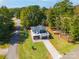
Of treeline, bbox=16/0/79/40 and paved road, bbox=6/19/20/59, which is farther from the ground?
treeline, bbox=16/0/79/40

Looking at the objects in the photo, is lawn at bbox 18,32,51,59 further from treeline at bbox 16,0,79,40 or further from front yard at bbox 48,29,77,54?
treeline at bbox 16,0,79,40

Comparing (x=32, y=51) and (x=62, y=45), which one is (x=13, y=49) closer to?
(x=32, y=51)

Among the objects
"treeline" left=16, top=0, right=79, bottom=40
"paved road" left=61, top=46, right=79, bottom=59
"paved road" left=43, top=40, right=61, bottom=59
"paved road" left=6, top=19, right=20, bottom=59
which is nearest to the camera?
"paved road" left=61, top=46, right=79, bottom=59

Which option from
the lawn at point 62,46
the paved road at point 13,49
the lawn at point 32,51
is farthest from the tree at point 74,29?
the paved road at point 13,49

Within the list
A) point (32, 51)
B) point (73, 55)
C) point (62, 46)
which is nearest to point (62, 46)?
point (62, 46)

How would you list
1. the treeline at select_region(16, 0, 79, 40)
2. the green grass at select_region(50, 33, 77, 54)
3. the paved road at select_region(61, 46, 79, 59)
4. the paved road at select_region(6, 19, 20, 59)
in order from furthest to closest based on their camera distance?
1. the treeline at select_region(16, 0, 79, 40)
2. the green grass at select_region(50, 33, 77, 54)
3. the paved road at select_region(6, 19, 20, 59)
4. the paved road at select_region(61, 46, 79, 59)

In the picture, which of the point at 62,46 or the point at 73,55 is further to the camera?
the point at 62,46

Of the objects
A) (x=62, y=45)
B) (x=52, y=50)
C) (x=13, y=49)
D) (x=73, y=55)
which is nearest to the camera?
(x=73, y=55)

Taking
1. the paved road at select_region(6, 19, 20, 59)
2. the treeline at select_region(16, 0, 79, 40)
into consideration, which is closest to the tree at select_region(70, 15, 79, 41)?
the treeline at select_region(16, 0, 79, 40)
